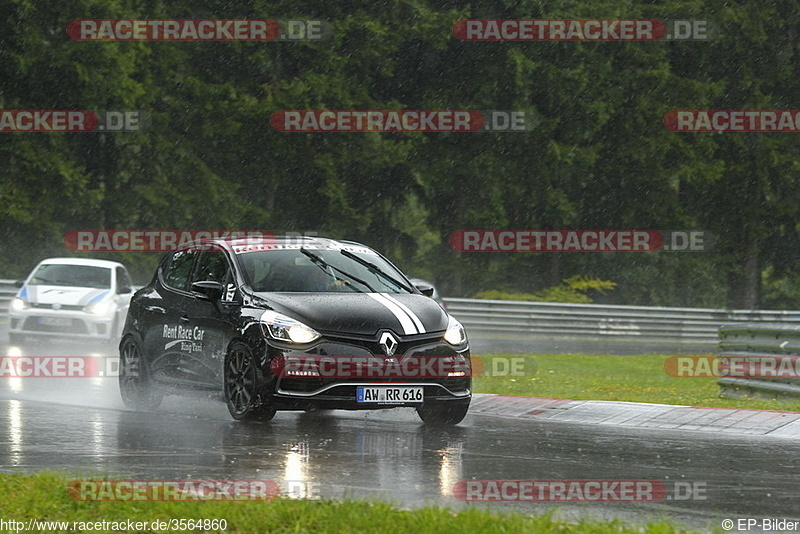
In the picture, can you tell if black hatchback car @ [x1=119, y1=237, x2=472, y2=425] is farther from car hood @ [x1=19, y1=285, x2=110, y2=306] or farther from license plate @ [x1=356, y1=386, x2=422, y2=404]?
car hood @ [x1=19, y1=285, x2=110, y2=306]

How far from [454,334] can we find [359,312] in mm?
1022

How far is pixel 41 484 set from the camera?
8.30m

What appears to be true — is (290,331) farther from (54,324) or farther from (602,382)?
(54,324)

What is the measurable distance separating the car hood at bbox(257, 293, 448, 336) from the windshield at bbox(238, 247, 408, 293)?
0.26 metres

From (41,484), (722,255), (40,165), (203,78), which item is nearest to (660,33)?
(722,255)

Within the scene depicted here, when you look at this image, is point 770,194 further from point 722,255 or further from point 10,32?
point 10,32

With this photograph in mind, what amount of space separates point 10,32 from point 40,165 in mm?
3916

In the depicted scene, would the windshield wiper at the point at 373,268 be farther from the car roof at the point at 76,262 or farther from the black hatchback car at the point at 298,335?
the car roof at the point at 76,262

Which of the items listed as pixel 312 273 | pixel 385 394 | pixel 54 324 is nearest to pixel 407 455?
pixel 385 394

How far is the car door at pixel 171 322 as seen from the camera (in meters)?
13.6

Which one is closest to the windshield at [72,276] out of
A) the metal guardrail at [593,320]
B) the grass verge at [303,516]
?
the metal guardrail at [593,320]

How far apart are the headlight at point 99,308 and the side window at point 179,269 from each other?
7791 millimetres

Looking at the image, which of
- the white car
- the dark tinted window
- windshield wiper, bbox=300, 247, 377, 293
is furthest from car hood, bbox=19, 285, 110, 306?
windshield wiper, bbox=300, 247, 377, 293

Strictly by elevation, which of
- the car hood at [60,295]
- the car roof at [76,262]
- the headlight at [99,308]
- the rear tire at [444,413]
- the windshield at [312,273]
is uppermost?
the car roof at [76,262]
